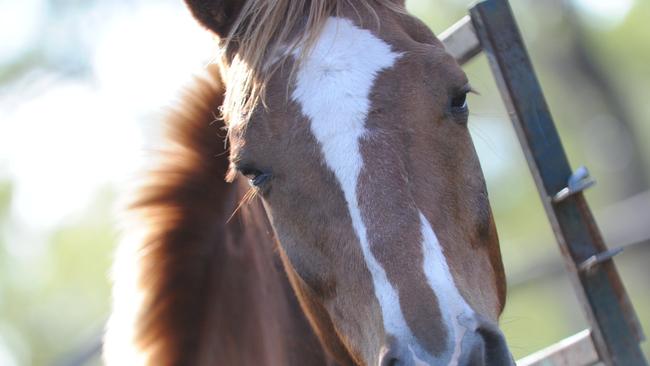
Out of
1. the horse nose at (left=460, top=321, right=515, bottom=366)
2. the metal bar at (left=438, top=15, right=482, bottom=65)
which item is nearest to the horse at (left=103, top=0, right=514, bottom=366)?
the horse nose at (left=460, top=321, right=515, bottom=366)

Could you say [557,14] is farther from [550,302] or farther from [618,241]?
[618,241]

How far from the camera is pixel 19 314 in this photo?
18734 mm

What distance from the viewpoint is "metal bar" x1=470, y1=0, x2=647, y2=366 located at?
306 centimetres

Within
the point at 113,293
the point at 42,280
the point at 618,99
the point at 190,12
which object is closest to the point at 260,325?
the point at 113,293

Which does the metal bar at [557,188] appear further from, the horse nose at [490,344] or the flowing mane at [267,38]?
the horse nose at [490,344]

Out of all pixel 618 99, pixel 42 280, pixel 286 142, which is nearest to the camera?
pixel 286 142

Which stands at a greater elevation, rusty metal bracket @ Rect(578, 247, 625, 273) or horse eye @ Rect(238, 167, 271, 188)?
horse eye @ Rect(238, 167, 271, 188)

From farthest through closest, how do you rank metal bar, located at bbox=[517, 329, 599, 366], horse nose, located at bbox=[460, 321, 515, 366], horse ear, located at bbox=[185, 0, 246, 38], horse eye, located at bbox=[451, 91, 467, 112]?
metal bar, located at bbox=[517, 329, 599, 366]
horse ear, located at bbox=[185, 0, 246, 38]
horse eye, located at bbox=[451, 91, 467, 112]
horse nose, located at bbox=[460, 321, 515, 366]

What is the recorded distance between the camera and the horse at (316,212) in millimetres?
2156

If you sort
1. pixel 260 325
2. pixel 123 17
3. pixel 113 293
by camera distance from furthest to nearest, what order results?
pixel 123 17 → pixel 113 293 → pixel 260 325

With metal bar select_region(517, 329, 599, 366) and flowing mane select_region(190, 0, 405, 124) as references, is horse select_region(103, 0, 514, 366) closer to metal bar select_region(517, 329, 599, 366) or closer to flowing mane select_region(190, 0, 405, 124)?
flowing mane select_region(190, 0, 405, 124)

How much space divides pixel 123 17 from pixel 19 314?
7.86 metres

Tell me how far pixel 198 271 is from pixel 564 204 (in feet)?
4.02

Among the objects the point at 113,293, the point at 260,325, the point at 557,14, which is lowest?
the point at 260,325
